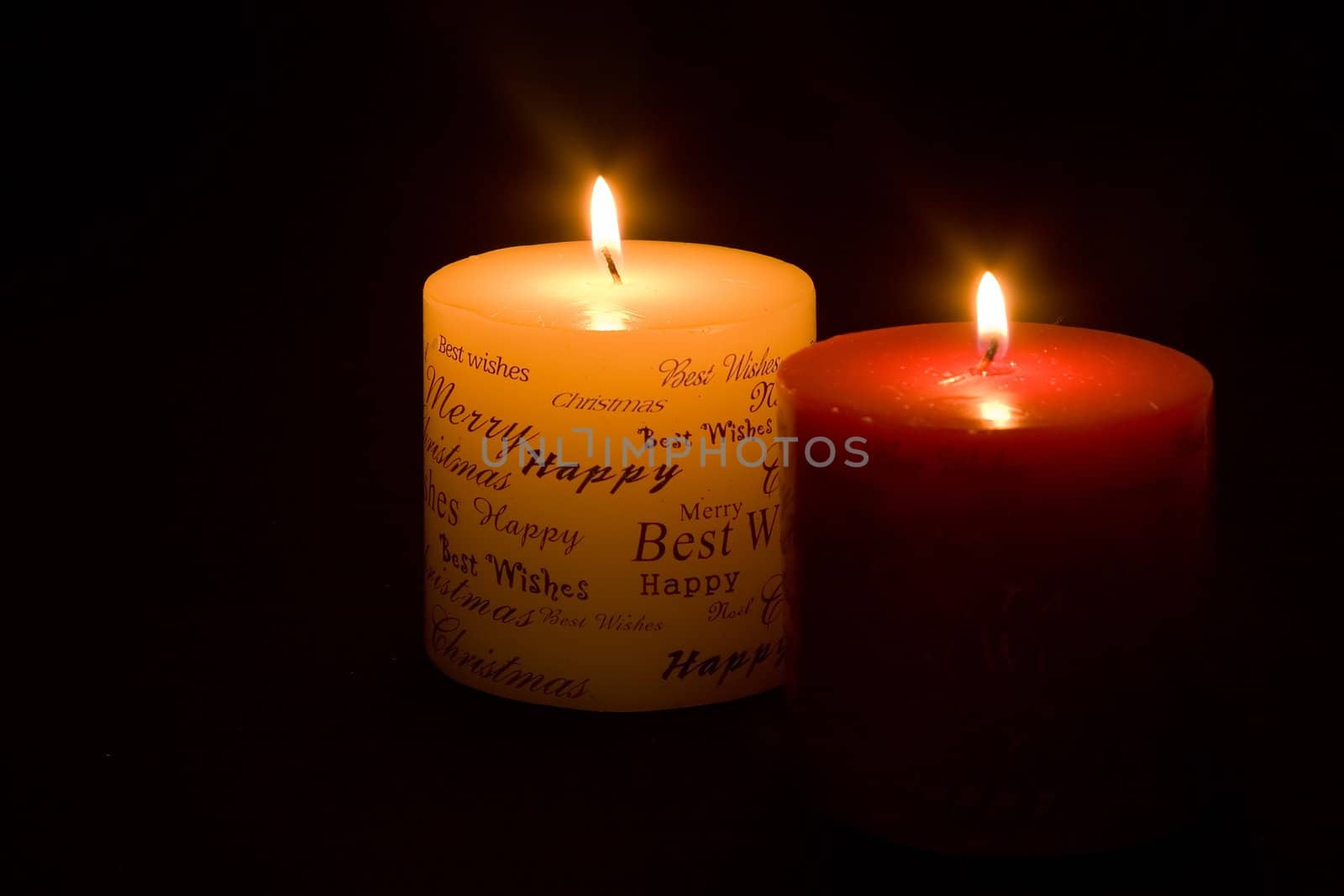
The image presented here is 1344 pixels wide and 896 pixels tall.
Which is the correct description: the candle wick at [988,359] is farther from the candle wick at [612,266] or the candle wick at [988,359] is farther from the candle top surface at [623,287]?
the candle wick at [612,266]

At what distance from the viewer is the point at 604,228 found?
138 centimetres

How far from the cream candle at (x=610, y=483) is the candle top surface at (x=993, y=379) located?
0.34ft

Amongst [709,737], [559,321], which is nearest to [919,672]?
[709,737]

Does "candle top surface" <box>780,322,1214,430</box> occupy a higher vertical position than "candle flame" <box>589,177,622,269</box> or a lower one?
lower

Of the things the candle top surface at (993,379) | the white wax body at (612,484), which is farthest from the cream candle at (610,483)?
the candle top surface at (993,379)

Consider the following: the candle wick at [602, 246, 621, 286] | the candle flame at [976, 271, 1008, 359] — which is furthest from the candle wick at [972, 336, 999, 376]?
the candle wick at [602, 246, 621, 286]

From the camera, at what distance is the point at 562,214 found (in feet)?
5.74

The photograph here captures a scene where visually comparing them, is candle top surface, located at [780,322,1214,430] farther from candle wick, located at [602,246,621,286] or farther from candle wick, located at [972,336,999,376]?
candle wick, located at [602,246,621,286]

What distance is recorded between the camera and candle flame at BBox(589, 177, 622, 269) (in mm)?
1376

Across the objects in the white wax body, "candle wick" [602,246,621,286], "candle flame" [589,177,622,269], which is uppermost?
"candle flame" [589,177,622,269]

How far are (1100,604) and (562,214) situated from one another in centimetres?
78

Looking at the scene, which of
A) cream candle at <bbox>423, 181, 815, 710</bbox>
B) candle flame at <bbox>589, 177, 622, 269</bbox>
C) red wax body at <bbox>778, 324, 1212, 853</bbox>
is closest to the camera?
red wax body at <bbox>778, 324, 1212, 853</bbox>

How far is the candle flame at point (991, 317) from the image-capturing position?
1171mm

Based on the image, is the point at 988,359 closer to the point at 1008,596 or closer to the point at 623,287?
the point at 1008,596
